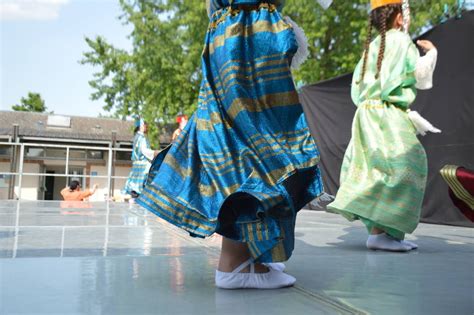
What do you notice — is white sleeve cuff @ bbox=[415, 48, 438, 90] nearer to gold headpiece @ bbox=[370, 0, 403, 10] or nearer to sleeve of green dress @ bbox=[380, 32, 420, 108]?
sleeve of green dress @ bbox=[380, 32, 420, 108]

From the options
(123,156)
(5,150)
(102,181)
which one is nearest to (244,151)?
(102,181)

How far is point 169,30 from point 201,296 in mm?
14065

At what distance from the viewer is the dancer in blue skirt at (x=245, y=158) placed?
1354 millimetres

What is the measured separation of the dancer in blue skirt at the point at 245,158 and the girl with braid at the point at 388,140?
1034 mm

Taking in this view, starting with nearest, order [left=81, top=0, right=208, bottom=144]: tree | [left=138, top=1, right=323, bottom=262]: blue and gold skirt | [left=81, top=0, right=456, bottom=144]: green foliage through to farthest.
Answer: [left=138, top=1, right=323, bottom=262]: blue and gold skirt, [left=81, top=0, right=456, bottom=144]: green foliage, [left=81, top=0, right=208, bottom=144]: tree

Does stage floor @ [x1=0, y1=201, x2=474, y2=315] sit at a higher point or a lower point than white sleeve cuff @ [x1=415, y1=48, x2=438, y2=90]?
lower

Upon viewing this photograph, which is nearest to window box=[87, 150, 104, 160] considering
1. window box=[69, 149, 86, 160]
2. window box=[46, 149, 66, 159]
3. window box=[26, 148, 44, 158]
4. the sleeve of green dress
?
window box=[69, 149, 86, 160]

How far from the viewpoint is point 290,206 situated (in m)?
1.33

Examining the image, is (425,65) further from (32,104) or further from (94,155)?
(32,104)

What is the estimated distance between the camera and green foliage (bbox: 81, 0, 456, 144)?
11164 millimetres

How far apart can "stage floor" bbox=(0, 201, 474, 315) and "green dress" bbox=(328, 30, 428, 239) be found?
199 mm

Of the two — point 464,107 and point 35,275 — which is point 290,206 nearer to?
point 35,275

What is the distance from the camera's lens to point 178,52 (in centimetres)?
1469

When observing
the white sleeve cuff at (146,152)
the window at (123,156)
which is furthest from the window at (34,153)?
the white sleeve cuff at (146,152)
